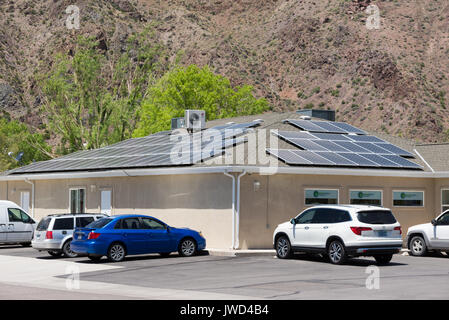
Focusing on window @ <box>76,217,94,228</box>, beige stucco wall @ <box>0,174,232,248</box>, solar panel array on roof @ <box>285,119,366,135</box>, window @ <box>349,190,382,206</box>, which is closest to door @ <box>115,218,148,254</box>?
window @ <box>76,217,94,228</box>

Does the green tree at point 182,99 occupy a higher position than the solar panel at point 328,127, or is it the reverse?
the green tree at point 182,99

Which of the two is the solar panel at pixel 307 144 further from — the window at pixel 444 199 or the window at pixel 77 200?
the window at pixel 77 200

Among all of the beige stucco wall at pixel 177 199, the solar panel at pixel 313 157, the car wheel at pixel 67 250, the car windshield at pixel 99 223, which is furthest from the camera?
the solar panel at pixel 313 157

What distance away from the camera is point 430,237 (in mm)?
23781

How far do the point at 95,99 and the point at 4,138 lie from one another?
20.0 m

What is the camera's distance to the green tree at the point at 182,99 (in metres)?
58.1

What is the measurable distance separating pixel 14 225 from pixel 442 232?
16762 millimetres

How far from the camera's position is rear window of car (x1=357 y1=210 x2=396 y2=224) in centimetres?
1994

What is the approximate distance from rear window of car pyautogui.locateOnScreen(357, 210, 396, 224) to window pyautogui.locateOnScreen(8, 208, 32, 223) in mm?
15036

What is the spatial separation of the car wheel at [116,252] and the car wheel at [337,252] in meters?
6.43

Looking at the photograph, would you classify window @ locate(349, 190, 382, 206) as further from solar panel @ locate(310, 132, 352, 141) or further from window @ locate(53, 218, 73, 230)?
window @ locate(53, 218, 73, 230)

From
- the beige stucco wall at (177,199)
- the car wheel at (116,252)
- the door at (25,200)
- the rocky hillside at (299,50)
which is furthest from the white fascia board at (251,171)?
the rocky hillside at (299,50)

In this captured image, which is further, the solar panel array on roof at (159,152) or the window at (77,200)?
the window at (77,200)

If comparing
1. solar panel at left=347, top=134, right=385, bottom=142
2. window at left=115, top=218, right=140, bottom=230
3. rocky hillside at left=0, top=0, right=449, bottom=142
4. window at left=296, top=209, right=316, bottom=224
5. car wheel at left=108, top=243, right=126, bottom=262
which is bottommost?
car wheel at left=108, top=243, right=126, bottom=262
